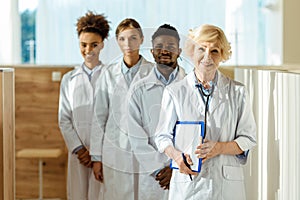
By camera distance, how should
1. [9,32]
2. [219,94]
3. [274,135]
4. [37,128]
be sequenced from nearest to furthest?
[274,135]
[219,94]
[37,128]
[9,32]

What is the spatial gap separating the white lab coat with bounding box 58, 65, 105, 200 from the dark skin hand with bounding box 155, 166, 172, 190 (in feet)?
1.12

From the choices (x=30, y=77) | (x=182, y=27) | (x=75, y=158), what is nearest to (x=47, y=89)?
(x=30, y=77)

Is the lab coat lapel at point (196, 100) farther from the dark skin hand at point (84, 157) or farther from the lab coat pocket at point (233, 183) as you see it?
the dark skin hand at point (84, 157)

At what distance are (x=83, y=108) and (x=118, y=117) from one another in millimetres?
179

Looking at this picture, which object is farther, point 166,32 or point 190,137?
point 166,32

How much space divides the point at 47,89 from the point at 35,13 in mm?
1790

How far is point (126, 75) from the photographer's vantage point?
3.04 m

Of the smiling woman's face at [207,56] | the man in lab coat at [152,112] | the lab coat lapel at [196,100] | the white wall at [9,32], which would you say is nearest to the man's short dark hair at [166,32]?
the man in lab coat at [152,112]

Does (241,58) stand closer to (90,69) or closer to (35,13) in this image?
(35,13)

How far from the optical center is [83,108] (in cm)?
314

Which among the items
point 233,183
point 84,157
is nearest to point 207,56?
point 233,183

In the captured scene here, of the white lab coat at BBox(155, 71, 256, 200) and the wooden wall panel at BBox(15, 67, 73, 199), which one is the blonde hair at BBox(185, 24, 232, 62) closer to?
the white lab coat at BBox(155, 71, 256, 200)

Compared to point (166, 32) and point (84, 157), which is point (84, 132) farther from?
point (166, 32)

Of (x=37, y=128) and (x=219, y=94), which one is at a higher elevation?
(x=219, y=94)
